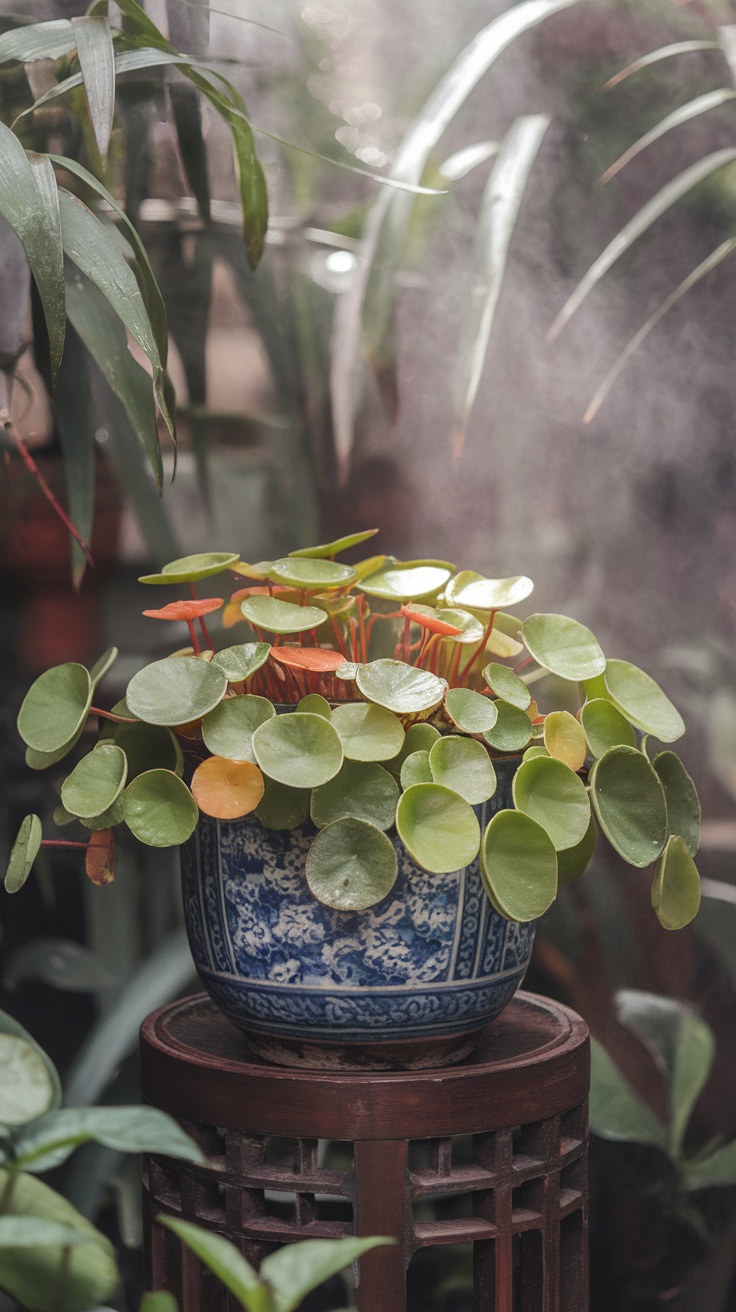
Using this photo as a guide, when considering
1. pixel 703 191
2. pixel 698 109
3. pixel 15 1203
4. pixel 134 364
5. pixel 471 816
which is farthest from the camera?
pixel 703 191

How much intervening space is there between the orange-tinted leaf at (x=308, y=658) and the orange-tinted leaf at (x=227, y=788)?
77 mm

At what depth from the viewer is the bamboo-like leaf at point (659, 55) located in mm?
1259

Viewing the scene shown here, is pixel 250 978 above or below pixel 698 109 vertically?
below

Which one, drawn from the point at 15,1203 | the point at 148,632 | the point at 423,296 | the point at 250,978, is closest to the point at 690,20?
the point at 423,296

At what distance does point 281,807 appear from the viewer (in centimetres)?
76

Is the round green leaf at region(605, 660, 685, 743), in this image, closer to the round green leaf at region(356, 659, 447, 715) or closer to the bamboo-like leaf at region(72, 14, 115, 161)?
the round green leaf at region(356, 659, 447, 715)

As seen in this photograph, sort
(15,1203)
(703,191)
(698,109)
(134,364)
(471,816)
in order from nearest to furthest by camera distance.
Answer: (15,1203)
(471,816)
(134,364)
(698,109)
(703,191)

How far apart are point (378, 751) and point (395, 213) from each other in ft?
2.36

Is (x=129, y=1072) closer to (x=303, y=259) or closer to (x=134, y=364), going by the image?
(x=134, y=364)

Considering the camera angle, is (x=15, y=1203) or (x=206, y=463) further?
(x=206, y=463)

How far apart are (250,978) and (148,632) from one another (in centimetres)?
68

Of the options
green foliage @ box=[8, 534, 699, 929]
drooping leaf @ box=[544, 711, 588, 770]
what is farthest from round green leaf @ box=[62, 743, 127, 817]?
drooping leaf @ box=[544, 711, 588, 770]

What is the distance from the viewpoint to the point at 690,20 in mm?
1359

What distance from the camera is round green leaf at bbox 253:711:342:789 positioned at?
2.39 feet
